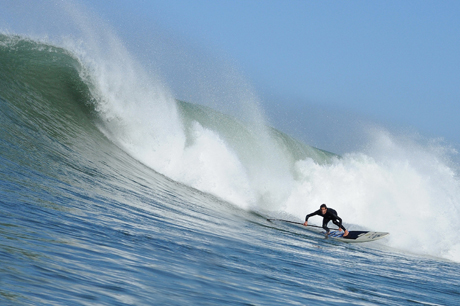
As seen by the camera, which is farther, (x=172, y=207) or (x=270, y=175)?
(x=270, y=175)

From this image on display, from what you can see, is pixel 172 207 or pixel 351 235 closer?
pixel 172 207

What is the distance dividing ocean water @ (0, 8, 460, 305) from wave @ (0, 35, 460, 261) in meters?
0.05

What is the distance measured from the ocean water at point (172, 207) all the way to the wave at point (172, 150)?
0.05 meters

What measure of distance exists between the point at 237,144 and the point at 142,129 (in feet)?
20.2

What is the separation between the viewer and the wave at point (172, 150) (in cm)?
1075

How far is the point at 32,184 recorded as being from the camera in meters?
6.31

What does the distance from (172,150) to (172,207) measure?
519 centimetres

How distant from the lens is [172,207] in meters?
8.78

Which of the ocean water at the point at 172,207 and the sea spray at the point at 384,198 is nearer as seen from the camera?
the ocean water at the point at 172,207

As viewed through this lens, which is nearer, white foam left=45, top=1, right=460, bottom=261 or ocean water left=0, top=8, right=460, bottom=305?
ocean water left=0, top=8, right=460, bottom=305

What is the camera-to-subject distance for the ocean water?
3877mm

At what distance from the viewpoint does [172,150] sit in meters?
13.8

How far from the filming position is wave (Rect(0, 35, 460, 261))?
10750 mm

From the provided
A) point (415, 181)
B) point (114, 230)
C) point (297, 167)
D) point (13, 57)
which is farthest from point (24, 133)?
point (415, 181)
